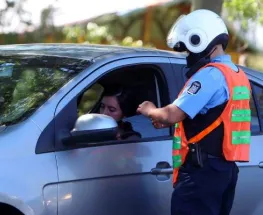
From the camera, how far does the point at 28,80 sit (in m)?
4.32

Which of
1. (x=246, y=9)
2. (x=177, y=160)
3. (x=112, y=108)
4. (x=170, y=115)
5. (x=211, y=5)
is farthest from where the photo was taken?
(x=246, y=9)

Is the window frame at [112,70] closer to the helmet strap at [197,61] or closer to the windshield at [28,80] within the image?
the windshield at [28,80]

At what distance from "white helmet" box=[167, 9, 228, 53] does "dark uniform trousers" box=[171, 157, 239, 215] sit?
24.1 inches

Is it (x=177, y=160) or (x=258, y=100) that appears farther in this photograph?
(x=258, y=100)

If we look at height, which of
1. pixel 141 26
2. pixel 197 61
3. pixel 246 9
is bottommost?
pixel 197 61

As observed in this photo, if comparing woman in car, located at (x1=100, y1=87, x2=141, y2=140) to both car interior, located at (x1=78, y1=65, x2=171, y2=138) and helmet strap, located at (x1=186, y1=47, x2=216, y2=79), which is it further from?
helmet strap, located at (x1=186, y1=47, x2=216, y2=79)

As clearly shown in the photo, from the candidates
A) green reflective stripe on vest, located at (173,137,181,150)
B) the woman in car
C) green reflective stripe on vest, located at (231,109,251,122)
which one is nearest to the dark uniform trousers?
green reflective stripe on vest, located at (173,137,181,150)

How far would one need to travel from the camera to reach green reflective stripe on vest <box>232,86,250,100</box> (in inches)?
153

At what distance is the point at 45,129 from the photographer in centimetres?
381

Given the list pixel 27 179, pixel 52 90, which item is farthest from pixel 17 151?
pixel 52 90

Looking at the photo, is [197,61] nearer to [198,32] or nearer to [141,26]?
[198,32]

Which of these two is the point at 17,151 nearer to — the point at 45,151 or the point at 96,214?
the point at 45,151

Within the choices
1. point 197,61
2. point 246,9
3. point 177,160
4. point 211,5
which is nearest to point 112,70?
point 197,61

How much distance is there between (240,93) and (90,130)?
2.71 feet
